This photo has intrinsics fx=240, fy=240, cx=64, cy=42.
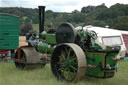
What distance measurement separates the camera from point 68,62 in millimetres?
5156

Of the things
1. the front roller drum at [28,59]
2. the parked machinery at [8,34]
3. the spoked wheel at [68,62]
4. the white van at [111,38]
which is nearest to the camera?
the spoked wheel at [68,62]

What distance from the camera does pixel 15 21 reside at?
1126cm

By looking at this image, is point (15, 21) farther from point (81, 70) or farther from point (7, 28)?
point (81, 70)

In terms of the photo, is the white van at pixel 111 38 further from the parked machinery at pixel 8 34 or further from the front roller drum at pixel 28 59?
the front roller drum at pixel 28 59

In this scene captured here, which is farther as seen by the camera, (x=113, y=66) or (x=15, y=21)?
(x=15, y=21)

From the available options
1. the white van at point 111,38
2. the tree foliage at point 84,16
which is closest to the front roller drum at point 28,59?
the white van at point 111,38

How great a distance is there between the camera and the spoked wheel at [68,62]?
15.7ft

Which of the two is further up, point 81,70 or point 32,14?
point 32,14

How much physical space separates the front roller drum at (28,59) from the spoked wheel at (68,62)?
5.25 ft

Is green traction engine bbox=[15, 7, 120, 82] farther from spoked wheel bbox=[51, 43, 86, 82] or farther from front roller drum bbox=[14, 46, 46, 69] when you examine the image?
front roller drum bbox=[14, 46, 46, 69]

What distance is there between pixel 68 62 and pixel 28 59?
7.09 feet

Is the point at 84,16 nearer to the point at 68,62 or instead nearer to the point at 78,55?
the point at 68,62

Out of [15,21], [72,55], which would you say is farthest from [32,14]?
[72,55]

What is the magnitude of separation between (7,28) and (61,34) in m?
5.98
